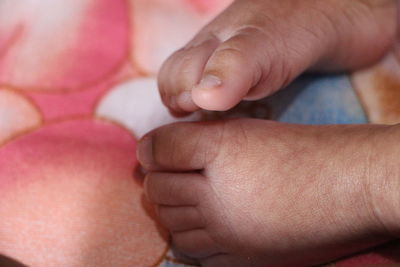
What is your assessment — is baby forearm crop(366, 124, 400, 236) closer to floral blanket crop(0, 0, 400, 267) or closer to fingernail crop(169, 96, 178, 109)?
floral blanket crop(0, 0, 400, 267)

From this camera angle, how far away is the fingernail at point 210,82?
0.56 metres

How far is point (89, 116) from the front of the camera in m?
0.76

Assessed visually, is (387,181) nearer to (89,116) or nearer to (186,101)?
(186,101)

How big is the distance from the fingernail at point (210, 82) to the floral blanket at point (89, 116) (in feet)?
0.56

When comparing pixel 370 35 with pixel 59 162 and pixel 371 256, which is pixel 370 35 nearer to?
pixel 371 256

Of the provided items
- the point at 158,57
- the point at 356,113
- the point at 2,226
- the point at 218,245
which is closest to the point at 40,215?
the point at 2,226

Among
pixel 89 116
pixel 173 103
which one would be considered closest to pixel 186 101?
pixel 173 103

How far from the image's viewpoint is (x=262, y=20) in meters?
0.69

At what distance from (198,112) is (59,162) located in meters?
0.20

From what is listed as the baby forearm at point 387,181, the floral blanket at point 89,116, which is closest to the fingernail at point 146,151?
the floral blanket at point 89,116

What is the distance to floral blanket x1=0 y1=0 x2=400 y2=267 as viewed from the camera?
2.07ft

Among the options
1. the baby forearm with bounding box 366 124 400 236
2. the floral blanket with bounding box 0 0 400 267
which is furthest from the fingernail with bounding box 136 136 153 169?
the baby forearm with bounding box 366 124 400 236

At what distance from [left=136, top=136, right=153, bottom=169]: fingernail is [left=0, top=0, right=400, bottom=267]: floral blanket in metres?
0.05

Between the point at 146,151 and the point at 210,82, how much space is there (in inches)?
5.7
